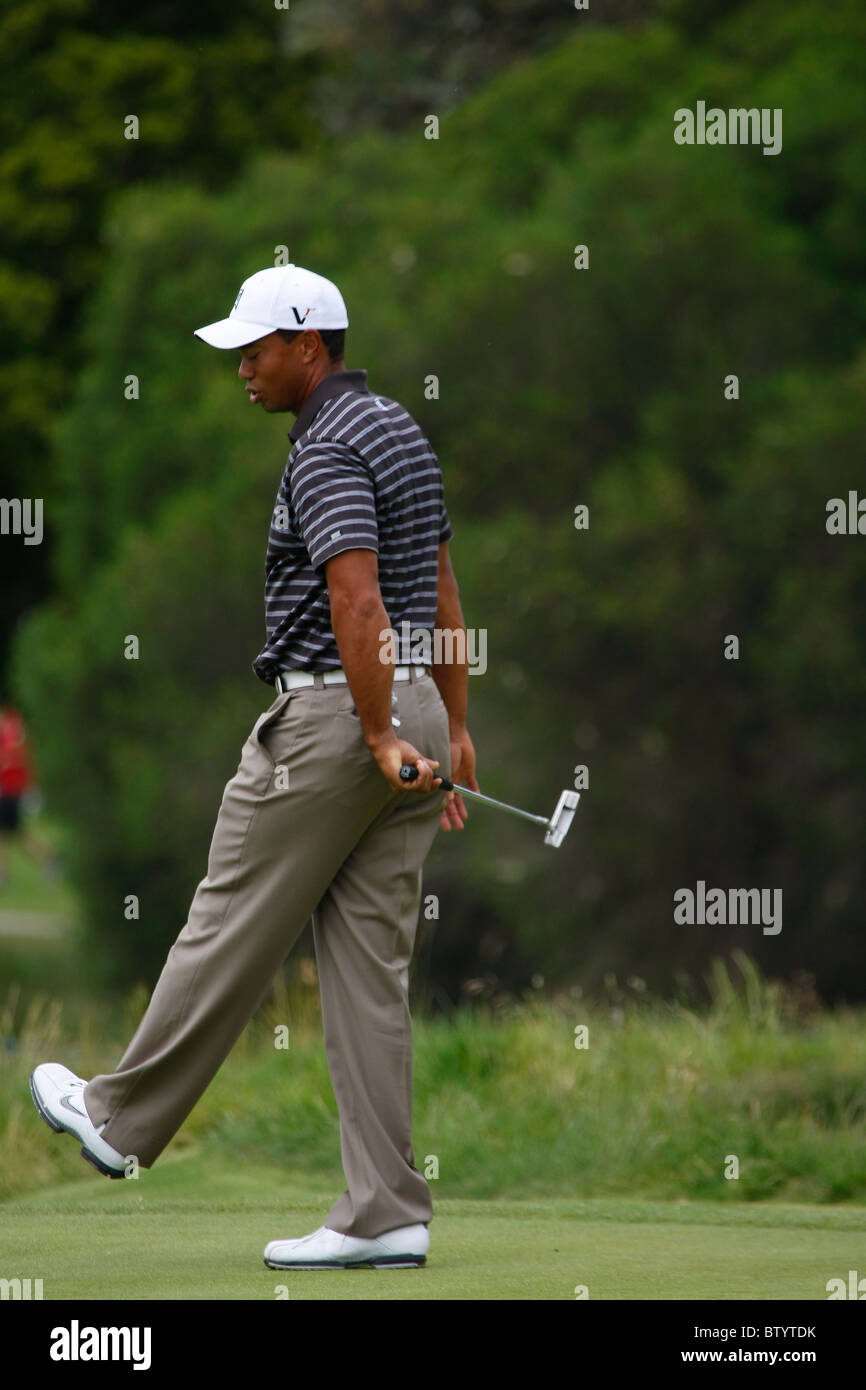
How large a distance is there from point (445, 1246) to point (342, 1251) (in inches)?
20.5

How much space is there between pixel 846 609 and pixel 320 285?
11966 millimetres

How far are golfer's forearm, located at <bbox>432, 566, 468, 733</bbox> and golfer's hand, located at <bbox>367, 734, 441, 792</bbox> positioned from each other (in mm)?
437

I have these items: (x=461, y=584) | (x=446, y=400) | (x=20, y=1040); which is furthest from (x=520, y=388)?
(x=20, y=1040)

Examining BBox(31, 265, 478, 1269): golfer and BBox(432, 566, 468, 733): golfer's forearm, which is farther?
BBox(432, 566, 468, 733): golfer's forearm

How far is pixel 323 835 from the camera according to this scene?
197 inches

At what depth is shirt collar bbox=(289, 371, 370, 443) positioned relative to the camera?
5.08 metres

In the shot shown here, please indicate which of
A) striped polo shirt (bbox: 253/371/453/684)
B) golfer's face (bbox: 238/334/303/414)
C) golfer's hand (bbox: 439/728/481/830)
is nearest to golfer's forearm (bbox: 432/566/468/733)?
golfer's hand (bbox: 439/728/481/830)

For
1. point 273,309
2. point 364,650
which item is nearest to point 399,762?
point 364,650

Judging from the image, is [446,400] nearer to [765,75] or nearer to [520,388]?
[520,388]

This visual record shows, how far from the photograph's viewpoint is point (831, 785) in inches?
671

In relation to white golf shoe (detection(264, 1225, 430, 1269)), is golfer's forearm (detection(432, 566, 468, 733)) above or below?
above

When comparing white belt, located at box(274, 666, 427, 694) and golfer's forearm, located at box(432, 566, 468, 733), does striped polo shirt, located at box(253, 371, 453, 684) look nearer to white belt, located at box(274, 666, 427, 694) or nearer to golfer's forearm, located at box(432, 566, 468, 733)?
white belt, located at box(274, 666, 427, 694)

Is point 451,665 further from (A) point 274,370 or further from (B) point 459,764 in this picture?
(A) point 274,370
